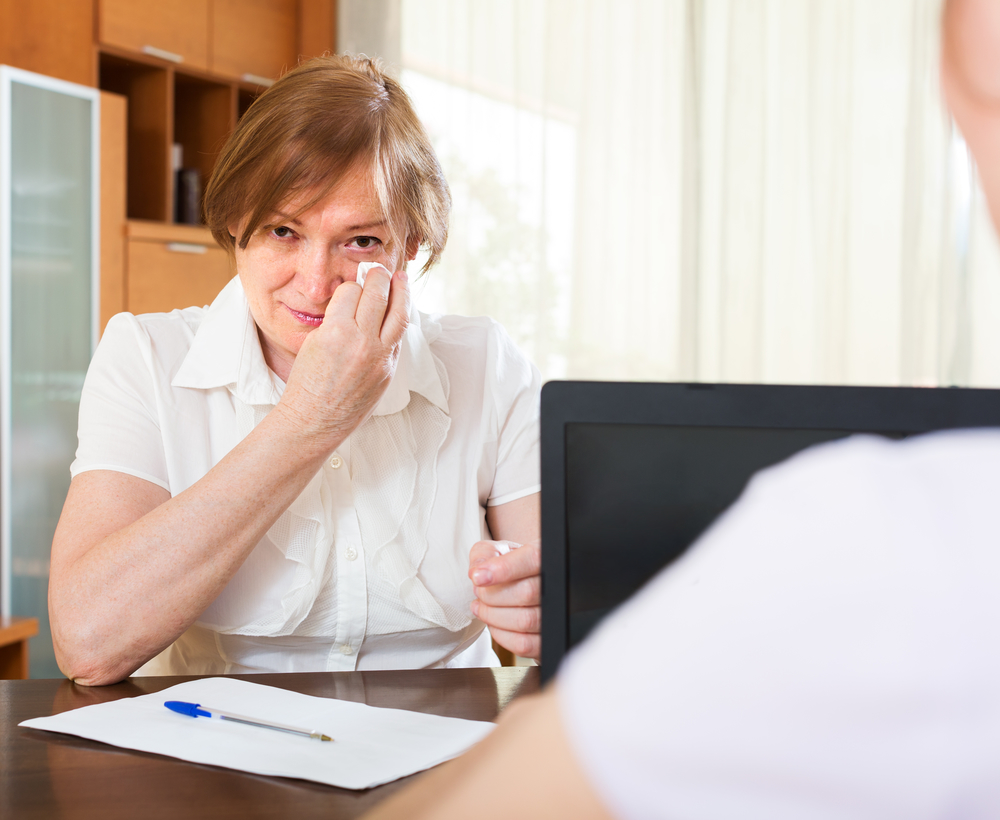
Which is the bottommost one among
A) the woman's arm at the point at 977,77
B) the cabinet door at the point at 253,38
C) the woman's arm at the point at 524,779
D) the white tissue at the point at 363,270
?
the woman's arm at the point at 524,779

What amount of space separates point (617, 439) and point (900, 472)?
29 centimetres

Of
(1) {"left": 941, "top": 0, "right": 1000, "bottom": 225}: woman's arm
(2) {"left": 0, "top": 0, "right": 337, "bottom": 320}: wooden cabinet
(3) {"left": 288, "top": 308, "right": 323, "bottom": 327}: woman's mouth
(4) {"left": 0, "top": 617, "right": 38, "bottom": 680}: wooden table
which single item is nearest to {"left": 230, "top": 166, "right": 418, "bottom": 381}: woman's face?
(3) {"left": 288, "top": 308, "right": 323, "bottom": 327}: woman's mouth

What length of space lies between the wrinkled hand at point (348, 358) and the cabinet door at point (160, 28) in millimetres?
2348

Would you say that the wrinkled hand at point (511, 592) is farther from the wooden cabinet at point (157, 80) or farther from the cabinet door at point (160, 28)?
the cabinet door at point (160, 28)

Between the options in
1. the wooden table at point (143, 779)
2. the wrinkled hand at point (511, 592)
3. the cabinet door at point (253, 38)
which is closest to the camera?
the wooden table at point (143, 779)

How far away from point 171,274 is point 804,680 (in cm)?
315

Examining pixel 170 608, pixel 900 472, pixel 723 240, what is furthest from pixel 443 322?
pixel 723 240

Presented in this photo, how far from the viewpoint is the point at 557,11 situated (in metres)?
3.09

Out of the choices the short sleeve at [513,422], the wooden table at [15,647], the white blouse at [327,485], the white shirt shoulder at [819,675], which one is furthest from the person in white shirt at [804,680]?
the wooden table at [15,647]

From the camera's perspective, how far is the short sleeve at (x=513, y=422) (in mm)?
1268

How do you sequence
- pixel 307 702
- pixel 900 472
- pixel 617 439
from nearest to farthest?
1. pixel 900 472
2. pixel 617 439
3. pixel 307 702

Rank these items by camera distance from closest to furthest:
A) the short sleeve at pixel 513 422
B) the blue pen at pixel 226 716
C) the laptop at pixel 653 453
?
the laptop at pixel 653 453 → the blue pen at pixel 226 716 → the short sleeve at pixel 513 422

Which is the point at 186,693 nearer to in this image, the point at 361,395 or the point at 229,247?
the point at 361,395

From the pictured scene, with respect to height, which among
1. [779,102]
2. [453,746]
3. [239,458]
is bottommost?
[453,746]
